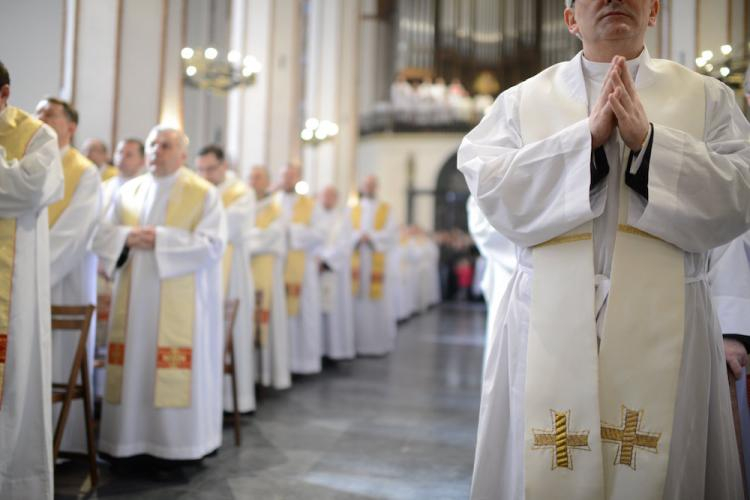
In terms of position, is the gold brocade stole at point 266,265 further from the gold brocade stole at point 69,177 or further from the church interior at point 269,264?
the gold brocade stole at point 69,177

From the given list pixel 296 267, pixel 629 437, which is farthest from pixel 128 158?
pixel 629 437

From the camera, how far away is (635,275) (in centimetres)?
217

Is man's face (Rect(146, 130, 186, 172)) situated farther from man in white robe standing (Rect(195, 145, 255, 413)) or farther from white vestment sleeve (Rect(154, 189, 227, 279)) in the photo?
man in white robe standing (Rect(195, 145, 255, 413))

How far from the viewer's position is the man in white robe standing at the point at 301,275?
790 cm

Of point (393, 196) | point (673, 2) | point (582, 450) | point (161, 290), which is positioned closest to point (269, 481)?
point (161, 290)

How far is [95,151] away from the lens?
609 cm

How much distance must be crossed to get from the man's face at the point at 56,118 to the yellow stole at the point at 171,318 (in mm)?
617

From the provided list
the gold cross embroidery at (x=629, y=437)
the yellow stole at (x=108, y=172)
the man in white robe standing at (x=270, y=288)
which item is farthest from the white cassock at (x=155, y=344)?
the gold cross embroidery at (x=629, y=437)

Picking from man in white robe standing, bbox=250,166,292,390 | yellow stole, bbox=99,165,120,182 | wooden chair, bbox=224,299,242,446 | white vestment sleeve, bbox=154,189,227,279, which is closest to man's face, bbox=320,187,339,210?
man in white robe standing, bbox=250,166,292,390

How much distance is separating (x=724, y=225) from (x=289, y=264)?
6130 mm

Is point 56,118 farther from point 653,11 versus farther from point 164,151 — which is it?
point 653,11

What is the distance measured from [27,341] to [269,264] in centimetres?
401

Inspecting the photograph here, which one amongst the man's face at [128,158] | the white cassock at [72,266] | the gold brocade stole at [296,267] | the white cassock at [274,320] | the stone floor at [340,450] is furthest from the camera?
the gold brocade stole at [296,267]

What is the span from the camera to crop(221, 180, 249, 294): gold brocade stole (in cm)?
622
